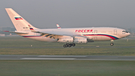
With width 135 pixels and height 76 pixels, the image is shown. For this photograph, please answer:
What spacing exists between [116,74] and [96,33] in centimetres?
2813

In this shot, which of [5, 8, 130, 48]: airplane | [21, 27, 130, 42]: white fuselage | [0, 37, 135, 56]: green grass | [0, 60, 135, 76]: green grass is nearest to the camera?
[0, 60, 135, 76]: green grass

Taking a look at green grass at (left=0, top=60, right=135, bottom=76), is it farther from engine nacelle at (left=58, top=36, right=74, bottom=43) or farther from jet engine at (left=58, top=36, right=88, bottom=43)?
engine nacelle at (left=58, top=36, right=74, bottom=43)

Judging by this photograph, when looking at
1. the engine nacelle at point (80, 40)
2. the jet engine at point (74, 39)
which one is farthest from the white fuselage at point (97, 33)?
the engine nacelle at point (80, 40)

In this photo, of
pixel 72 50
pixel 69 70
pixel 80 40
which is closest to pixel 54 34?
pixel 80 40

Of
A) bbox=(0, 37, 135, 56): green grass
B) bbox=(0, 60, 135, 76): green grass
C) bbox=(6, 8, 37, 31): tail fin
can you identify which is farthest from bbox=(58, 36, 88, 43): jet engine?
bbox=(0, 60, 135, 76): green grass

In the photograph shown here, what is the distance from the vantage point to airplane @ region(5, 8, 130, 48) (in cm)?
3978

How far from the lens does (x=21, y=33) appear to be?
42406mm

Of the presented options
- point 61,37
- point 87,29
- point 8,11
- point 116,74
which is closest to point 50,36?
point 61,37

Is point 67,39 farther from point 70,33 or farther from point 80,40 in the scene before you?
point 70,33

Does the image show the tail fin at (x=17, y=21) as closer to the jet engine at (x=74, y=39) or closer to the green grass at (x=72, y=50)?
the green grass at (x=72, y=50)

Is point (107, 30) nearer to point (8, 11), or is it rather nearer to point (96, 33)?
point (96, 33)

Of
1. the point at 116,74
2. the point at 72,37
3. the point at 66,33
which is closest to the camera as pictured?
the point at 116,74

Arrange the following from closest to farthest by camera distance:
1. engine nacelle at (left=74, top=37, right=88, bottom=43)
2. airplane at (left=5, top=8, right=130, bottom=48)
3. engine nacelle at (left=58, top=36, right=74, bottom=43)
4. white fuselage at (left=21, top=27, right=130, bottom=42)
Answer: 1. engine nacelle at (left=74, top=37, right=88, bottom=43)
2. engine nacelle at (left=58, top=36, right=74, bottom=43)
3. airplane at (left=5, top=8, right=130, bottom=48)
4. white fuselage at (left=21, top=27, right=130, bottom=42)

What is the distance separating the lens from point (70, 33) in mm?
41906
